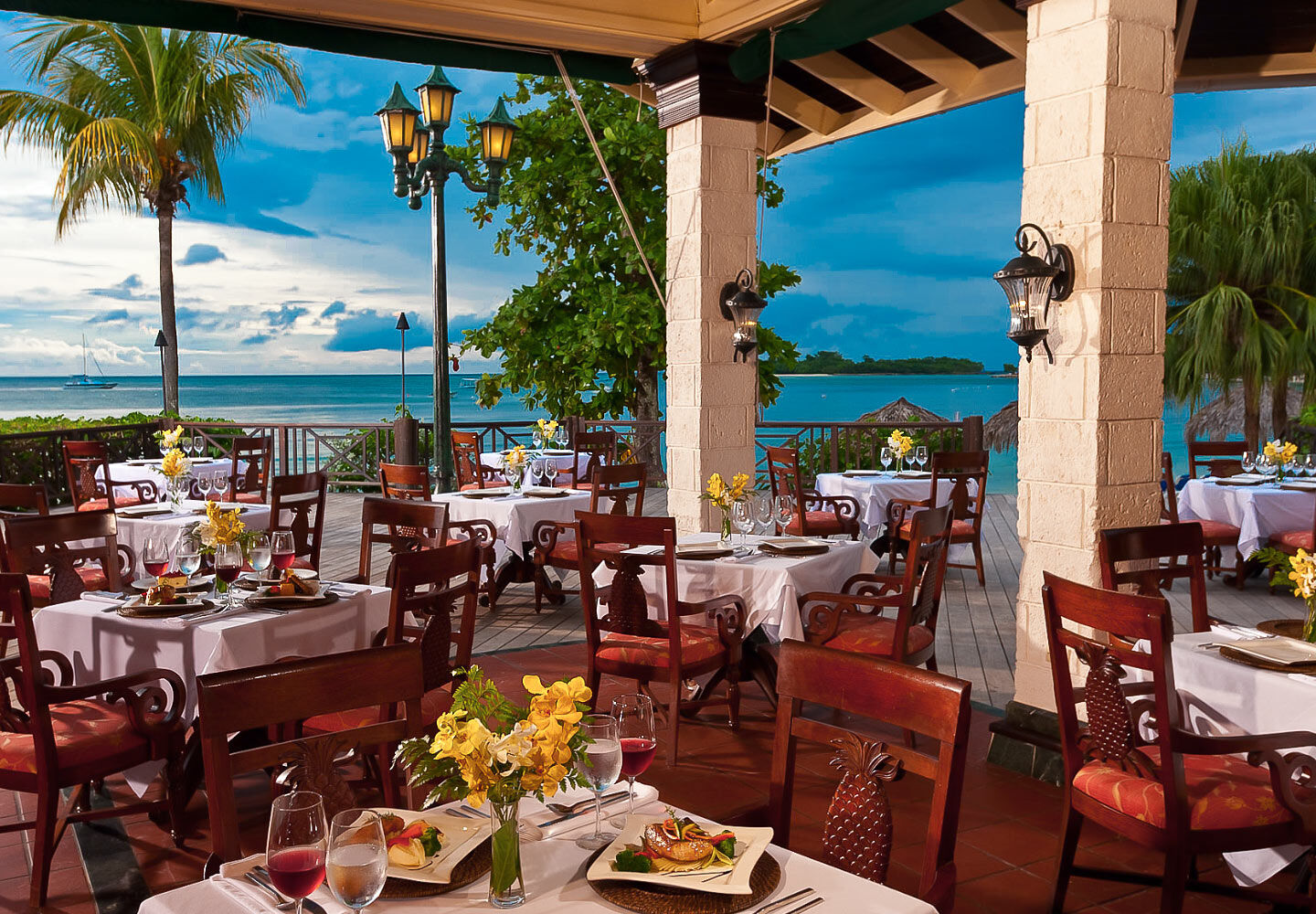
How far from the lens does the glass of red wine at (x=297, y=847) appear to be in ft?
4.14

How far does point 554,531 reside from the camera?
245 inches

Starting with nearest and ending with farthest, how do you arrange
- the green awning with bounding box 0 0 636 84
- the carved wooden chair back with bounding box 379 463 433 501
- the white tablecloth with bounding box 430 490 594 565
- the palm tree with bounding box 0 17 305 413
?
the green awning with bounding box 0 0 636 84 → the carved wooden chair back with bounding box 379 463 433 501 → the white tablecloth with bounding box 430 490 594 565 → the palm tree with bounding box 0 17 305 413

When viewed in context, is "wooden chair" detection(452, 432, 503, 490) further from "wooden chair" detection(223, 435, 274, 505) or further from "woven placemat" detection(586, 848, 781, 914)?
"woven placemat" detection(586, 848, 781, 914)

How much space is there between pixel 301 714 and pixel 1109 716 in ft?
6.50

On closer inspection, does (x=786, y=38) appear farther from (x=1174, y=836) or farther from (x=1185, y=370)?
(x=1185, y=370)

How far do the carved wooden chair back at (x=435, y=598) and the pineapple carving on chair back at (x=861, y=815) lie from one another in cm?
147

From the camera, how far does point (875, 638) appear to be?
3.98 metres

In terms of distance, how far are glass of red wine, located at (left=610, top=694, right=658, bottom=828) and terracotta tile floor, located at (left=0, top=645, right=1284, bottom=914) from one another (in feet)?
4.17

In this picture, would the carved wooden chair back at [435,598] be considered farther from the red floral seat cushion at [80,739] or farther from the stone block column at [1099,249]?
A: the stone block column at [1099,249]

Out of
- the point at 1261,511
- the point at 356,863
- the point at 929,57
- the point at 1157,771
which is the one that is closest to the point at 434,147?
the point at 929,57

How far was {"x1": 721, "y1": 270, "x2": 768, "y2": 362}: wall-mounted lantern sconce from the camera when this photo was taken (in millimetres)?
5289

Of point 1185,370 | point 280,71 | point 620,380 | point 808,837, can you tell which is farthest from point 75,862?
point 280,71

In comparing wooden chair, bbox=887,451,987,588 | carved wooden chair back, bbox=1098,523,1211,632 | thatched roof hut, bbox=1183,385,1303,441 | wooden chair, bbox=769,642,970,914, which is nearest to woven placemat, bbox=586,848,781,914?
wooden chair, bbox=769,642,970,914

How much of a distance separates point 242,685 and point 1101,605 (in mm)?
1903
